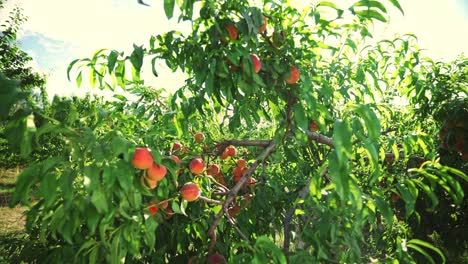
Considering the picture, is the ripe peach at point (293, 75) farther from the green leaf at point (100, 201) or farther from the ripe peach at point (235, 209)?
the ripe peach at point (235, 209)

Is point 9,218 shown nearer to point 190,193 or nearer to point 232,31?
point 190,193

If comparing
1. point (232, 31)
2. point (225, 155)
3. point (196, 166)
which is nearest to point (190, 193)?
point (196, 166)

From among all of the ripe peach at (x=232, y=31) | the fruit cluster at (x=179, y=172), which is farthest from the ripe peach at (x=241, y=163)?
the ripe peach at (x=232, y=31)

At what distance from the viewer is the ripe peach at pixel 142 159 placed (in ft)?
2.54

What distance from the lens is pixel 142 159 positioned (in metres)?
0.79

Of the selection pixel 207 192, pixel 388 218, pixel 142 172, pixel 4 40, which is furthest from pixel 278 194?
pixel 4 40

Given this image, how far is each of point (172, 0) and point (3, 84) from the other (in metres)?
0.36

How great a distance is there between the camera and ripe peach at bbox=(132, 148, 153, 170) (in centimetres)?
77

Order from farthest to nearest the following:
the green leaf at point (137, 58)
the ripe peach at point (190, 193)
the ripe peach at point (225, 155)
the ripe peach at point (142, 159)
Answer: the ripe peach at point (225, 155)
the ripe peach at point (190, 193)
the green leaf at point (137, 58)
the ripe peach at point (142, 159)

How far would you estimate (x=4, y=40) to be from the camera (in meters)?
6.20

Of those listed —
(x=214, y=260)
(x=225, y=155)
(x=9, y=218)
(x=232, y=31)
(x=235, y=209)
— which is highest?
(x=9, y=218)

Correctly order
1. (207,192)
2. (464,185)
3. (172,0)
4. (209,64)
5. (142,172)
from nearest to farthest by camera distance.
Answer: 1. (172,0)
2. (142,172)
3. (209,64)
4. (207,192)
5. (464,185)

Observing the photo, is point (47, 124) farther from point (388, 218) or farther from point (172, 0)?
point (388, 218)

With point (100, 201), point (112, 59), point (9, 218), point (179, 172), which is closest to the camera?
point (100, 201)
